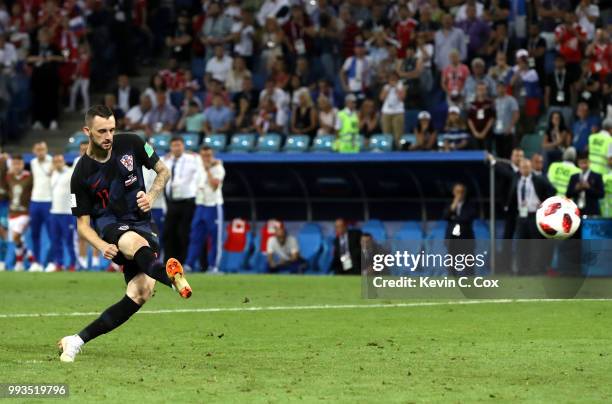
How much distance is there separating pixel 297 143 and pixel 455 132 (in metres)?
3.08

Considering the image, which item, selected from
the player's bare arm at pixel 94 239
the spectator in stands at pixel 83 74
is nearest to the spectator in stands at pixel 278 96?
the spectator in stands at pixel 83 74

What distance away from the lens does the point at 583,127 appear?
79.0 feet

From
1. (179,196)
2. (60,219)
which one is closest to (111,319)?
(179,196)

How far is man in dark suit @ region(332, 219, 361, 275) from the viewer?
80.8 feet

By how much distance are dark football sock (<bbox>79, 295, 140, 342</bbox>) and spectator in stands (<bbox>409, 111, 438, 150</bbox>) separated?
1406cm

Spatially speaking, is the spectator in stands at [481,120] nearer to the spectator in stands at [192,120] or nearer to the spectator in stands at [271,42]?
the spectator in stands at [271,42]

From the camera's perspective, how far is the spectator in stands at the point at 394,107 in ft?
84.3

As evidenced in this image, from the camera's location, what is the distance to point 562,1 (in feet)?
88.5

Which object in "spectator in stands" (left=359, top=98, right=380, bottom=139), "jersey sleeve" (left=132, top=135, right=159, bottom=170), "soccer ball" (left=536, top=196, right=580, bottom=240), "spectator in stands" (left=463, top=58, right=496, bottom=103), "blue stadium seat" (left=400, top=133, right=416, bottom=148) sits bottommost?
"blue stadium seat" (left=400, top=133, right=416, bottom=148)

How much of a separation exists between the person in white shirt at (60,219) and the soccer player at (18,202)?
55 cm

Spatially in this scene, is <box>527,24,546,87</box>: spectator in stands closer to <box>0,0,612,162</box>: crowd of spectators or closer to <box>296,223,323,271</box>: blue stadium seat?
<box>0,0,612,162</box>: crowd of spectators

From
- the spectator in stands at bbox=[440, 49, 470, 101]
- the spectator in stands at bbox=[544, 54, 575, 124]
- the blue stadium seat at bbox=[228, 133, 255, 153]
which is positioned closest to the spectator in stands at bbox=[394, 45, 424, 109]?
the spectator in stands at bbox=[440, 49, 470, 101]

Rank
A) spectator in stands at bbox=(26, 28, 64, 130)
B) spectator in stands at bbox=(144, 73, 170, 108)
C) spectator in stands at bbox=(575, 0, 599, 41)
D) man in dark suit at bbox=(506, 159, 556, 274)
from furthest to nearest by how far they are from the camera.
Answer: spectator in stands at bbox=(26, 28, 64, 130)
spectator in stands at bbox=(144, 73, 170, 108)
spectator in stands at bbox=(575, 0, 599, 41)
man in dark suit at bbox=(506, 159, 556, 274)

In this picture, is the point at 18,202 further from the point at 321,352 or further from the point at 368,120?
the point at 321,352
